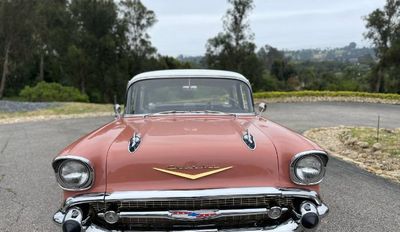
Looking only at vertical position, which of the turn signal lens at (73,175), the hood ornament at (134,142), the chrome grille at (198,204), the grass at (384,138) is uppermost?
the hood ornament at (134,142)

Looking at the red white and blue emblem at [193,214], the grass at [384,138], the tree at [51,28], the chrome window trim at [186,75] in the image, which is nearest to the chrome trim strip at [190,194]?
the red white and blue emblem at [193,214]

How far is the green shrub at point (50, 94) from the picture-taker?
23.8 m

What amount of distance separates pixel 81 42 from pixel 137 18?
4.77 metres

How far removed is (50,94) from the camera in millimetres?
24000

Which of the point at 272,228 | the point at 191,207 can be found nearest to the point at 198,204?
the point at 191,207

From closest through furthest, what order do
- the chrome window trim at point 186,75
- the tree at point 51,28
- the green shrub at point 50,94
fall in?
the chrome window trim at point 186,75 → the green shrub at point 50,94 → the tree at point 51,28

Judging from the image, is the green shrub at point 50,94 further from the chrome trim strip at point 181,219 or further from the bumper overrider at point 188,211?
the chrome trim strip at point 181,219

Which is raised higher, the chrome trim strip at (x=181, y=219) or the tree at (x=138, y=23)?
the tree at (x=138, y=23)

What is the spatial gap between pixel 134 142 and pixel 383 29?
30336mm

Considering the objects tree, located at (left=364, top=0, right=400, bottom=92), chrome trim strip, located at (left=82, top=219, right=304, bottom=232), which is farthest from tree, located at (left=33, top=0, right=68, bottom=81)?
chrome trim strip, located at (left=82, top=219, right=304, bottom=232)

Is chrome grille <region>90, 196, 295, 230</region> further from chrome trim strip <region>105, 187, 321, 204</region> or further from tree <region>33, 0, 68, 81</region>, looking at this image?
tree <region>33, 0, 68, 81</region>

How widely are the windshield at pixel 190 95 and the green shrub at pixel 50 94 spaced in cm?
2033

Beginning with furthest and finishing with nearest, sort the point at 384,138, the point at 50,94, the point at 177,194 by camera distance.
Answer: the point at 50,94 → the point at 384,138 → the point at 177,194

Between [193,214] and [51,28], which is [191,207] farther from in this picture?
[51,28]
